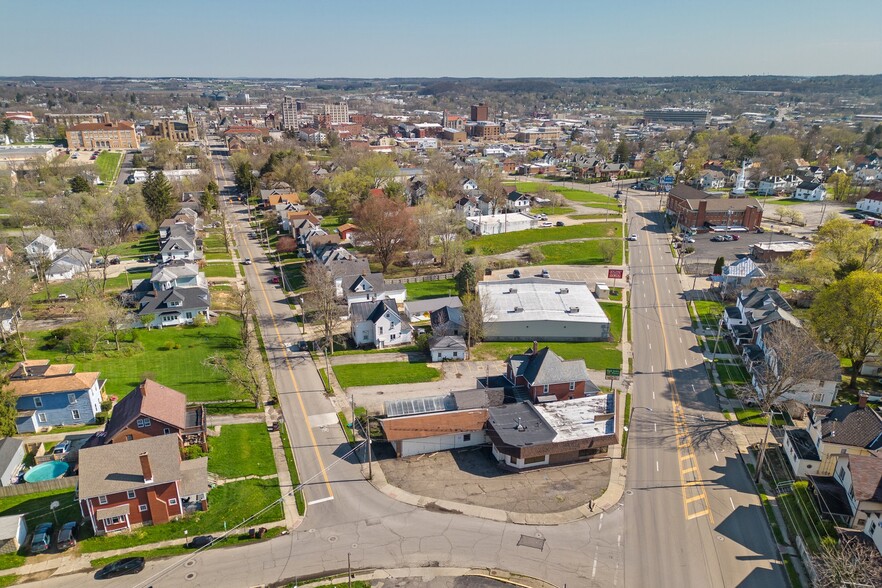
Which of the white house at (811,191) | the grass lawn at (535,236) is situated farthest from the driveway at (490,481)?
the white house at (811,191)

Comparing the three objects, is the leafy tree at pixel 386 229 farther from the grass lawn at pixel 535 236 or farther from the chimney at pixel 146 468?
the chimney at pixel 146 468

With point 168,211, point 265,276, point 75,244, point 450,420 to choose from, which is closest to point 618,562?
point 450,420

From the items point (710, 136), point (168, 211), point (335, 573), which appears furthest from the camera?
point (710, 136)

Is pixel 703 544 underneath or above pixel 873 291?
underneath

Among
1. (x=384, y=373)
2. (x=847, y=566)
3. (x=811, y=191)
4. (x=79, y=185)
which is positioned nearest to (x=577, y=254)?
(x=384, y=373)

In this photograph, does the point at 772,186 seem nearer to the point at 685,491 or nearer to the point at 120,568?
the point at 685,491

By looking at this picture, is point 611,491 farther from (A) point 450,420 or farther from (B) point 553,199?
(B) point 553,199

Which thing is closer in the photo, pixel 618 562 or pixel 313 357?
pixel 618 562
